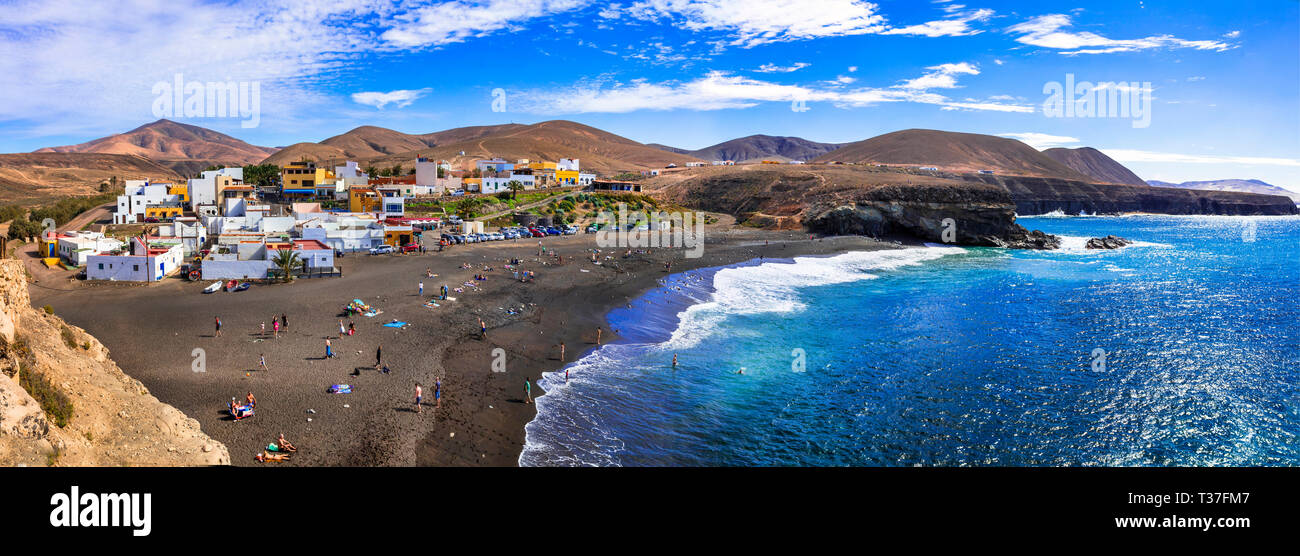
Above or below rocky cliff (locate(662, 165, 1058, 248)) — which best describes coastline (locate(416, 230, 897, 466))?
below

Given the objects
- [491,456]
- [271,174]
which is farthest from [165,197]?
[491,456]

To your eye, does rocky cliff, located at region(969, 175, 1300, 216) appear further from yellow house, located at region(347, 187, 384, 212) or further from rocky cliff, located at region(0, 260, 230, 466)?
rocky cliff, located at region(0, 260, 230, 466)

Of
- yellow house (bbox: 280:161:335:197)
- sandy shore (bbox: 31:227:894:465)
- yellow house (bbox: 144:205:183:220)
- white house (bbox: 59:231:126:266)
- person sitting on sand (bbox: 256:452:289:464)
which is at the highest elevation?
yellow house (bbox: 280:161:335:197)

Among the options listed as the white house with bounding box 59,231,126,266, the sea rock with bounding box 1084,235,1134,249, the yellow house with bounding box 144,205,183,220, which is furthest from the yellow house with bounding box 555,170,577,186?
the sea rock with bounding box 1084,235,1134,249

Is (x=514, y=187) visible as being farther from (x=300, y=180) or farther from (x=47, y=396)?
(x=47, y=396)

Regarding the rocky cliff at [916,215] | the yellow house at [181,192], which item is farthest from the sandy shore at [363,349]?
the rocky cliff at [916,215]

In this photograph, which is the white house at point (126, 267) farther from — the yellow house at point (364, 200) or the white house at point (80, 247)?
the yellow house at point (364, 200)
